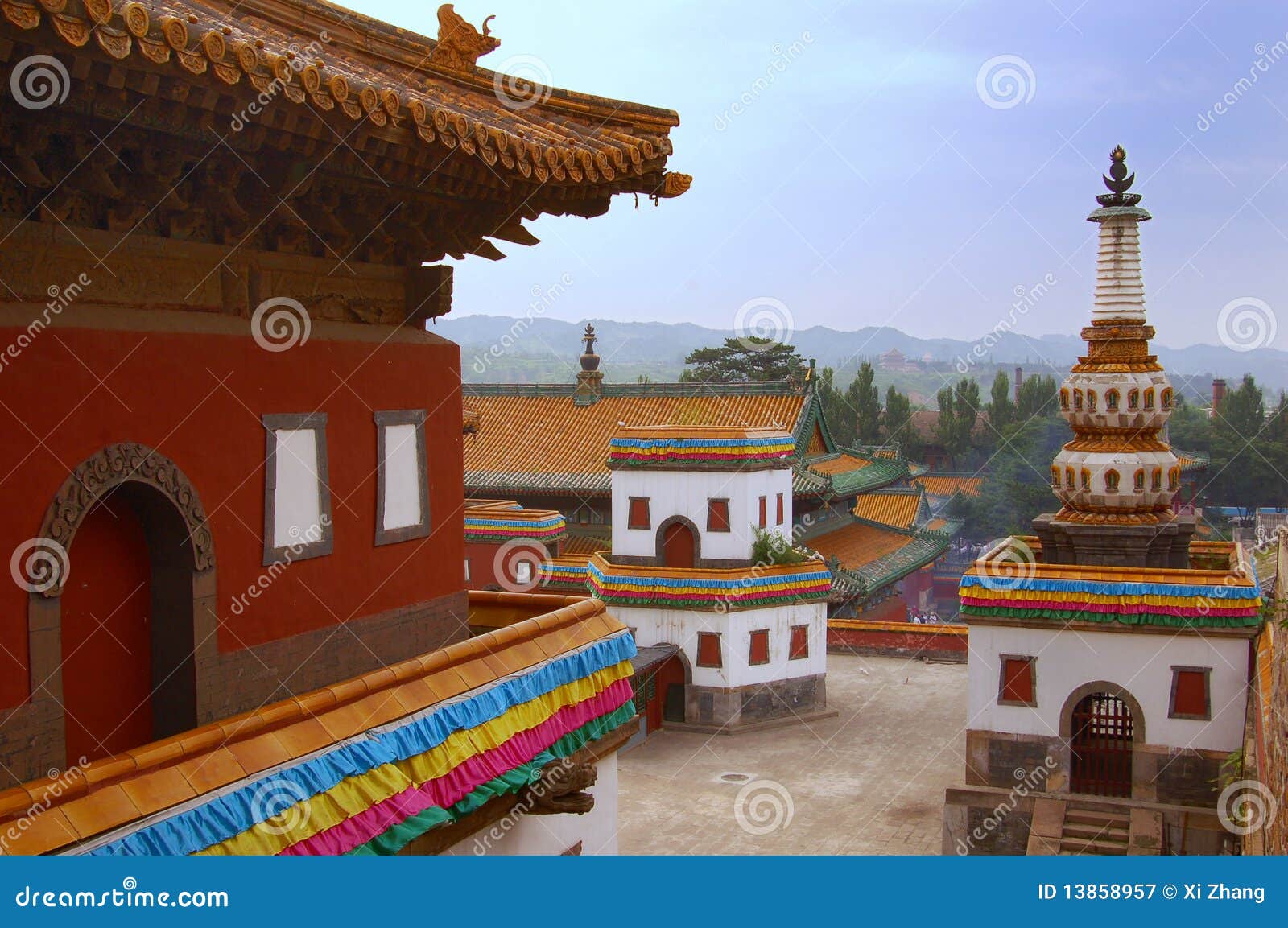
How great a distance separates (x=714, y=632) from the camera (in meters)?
24.5

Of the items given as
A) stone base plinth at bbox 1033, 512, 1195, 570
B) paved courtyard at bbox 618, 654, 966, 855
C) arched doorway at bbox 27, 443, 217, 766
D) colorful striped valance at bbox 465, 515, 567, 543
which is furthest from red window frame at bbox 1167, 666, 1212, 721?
colorful striped valance at bbox 465, 515, 567, 543

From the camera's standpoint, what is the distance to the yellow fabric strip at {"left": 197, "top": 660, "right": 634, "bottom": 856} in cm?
548

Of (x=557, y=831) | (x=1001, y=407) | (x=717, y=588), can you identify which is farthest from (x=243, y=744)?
(x=1001, y=407)

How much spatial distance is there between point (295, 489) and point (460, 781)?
2.05 meters

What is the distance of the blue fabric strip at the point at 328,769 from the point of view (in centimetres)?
499

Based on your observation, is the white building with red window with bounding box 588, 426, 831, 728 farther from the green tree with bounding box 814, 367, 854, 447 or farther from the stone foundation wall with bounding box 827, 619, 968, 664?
the green tree with bounding box 814, 367, 854, 447

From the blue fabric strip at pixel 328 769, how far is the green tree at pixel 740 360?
5066 cm

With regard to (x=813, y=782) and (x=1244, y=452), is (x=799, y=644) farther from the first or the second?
(x=1244, y=452)

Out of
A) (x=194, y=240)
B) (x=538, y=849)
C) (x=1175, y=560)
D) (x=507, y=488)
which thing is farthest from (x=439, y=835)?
(x=507, y=488)

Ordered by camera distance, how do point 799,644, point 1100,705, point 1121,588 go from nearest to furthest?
point 1121,588, point 1100,705, point 799,644

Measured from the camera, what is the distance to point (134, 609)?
6.38m

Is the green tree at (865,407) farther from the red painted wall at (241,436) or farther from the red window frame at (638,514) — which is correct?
the red painted wall at (241,436)

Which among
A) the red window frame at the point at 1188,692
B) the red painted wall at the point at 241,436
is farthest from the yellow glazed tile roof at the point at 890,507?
the red painted wall at the point at 241,436

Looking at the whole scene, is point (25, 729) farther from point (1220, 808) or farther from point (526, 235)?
point (1220, 808)
